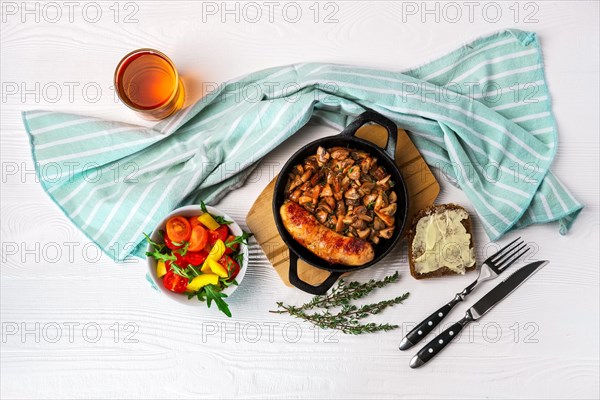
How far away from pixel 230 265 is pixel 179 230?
8.3 inches

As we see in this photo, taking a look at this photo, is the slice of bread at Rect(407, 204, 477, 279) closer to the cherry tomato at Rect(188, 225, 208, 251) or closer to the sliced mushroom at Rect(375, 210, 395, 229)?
the sliced mushroom at Rect(375, 210, 395, 229)

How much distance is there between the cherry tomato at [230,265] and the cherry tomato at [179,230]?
144 mm

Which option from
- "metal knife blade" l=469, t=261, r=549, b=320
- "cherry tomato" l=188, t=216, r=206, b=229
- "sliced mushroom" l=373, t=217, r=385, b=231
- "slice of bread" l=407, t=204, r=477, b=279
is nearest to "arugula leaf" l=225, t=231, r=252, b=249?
"cherry tomato" l=188, t=216, r=206, b=229

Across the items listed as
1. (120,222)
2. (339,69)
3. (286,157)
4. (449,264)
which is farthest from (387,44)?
(120,222)

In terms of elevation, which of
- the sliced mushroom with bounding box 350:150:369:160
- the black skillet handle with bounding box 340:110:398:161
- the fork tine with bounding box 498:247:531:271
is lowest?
the fork tine with bounding box 498:247:531:271

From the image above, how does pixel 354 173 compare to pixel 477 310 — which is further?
→ pixel 477 310

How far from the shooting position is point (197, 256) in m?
1.94

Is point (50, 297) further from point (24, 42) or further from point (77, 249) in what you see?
point (24, 42)

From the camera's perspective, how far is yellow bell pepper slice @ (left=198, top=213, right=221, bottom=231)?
196 centimetres

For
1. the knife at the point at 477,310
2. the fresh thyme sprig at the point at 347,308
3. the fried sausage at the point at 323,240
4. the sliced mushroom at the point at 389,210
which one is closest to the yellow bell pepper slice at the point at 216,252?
the fried sausage at the point at 323,240

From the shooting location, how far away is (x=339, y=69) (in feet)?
6.89

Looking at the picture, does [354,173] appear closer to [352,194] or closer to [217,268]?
[352,194]

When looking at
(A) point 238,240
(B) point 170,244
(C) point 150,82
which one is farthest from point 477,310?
(C) point 150,82

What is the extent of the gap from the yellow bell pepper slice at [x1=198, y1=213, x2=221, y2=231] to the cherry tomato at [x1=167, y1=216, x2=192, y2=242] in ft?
0.18
